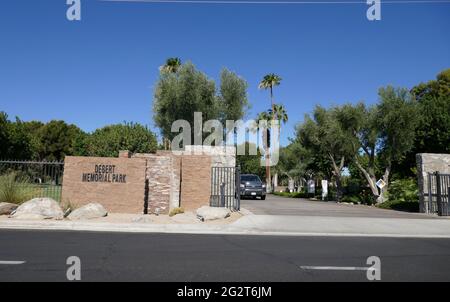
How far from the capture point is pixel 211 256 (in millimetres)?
7641

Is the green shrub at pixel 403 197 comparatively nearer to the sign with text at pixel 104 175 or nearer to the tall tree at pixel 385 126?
the tall tree at pixel 385 126

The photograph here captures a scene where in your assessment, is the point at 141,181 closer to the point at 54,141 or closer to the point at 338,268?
the point at 338,268

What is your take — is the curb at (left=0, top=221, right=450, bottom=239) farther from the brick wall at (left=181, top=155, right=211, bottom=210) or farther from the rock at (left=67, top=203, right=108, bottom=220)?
the brick wall at (left=181, top=155, right=211, bottom=210)

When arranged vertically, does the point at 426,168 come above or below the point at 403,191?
above

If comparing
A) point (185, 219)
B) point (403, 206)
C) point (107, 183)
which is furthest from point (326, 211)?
point (107, 183)

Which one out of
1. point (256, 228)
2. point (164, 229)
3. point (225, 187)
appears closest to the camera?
point (164, 229)

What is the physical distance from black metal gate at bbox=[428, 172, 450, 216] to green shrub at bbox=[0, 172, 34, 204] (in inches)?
685

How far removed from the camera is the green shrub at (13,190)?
49.5 ft

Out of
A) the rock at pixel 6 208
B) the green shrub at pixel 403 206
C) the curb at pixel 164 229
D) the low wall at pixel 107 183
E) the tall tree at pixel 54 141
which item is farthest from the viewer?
the tall tree at pixel 54 141

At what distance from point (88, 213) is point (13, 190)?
4040 millimetres

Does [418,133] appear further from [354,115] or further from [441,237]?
[441,237]

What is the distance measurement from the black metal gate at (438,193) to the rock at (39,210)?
15.6 meters

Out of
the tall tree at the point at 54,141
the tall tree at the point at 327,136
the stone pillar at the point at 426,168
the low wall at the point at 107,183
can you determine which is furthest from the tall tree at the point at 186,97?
the tall tree at the point at 54,141

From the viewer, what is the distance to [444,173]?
1859cm
